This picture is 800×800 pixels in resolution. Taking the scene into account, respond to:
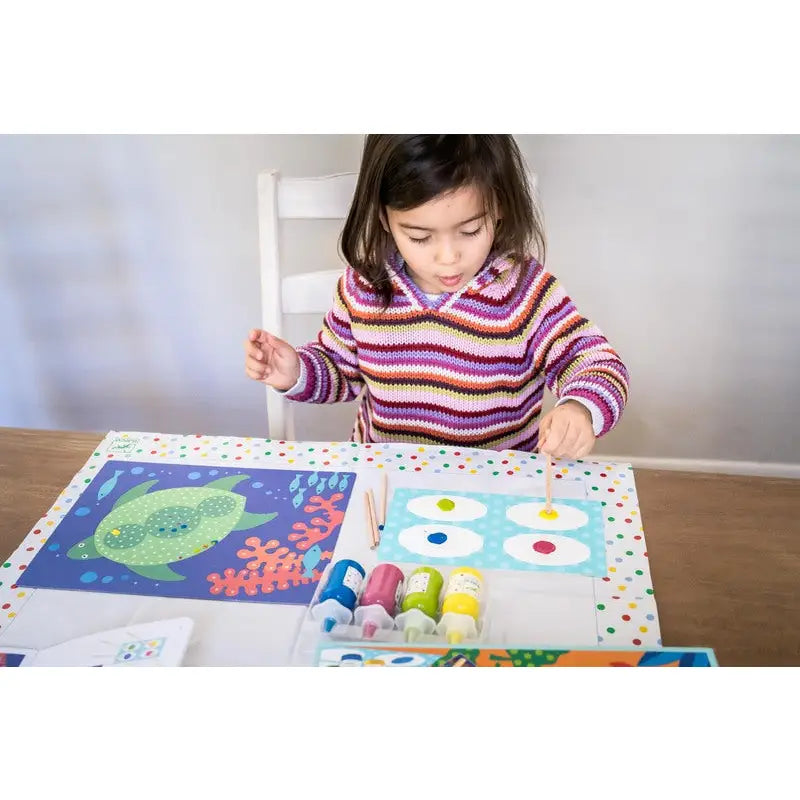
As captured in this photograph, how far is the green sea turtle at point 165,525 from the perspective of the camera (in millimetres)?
715

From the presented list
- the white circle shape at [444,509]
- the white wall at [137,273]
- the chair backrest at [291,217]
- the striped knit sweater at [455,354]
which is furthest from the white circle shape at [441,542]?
the white wall at [137,273]

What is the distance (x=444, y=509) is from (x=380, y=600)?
140mm

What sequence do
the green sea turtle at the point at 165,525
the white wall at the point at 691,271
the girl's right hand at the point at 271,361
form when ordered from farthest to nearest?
1. the white wall at the point at 691,271
2. the girl's right hand at the point at 271,361
3. the green sea turtle at the point at 165,525

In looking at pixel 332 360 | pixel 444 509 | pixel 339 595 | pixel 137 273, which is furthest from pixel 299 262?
pixel 339 595

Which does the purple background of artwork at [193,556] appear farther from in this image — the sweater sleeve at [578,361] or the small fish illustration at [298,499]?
the sweater sleeve at [578,361]

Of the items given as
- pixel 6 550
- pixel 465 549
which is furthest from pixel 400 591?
pixel 6 550

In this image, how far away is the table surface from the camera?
64 centimetres

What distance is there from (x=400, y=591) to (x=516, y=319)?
375 mm

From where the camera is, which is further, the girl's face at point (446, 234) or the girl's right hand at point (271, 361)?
the girl's right hand at point (271, 361)

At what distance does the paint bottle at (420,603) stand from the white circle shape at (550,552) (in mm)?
76

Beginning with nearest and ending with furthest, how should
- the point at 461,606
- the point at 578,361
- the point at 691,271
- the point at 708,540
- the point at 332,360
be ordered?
the point at 461,606, the point at 708,540, the point at 578,361, the point at 332,360, the point at 691,271

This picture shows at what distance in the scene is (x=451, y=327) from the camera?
0.94 m

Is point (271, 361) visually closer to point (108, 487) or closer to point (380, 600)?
point (108, 487)
